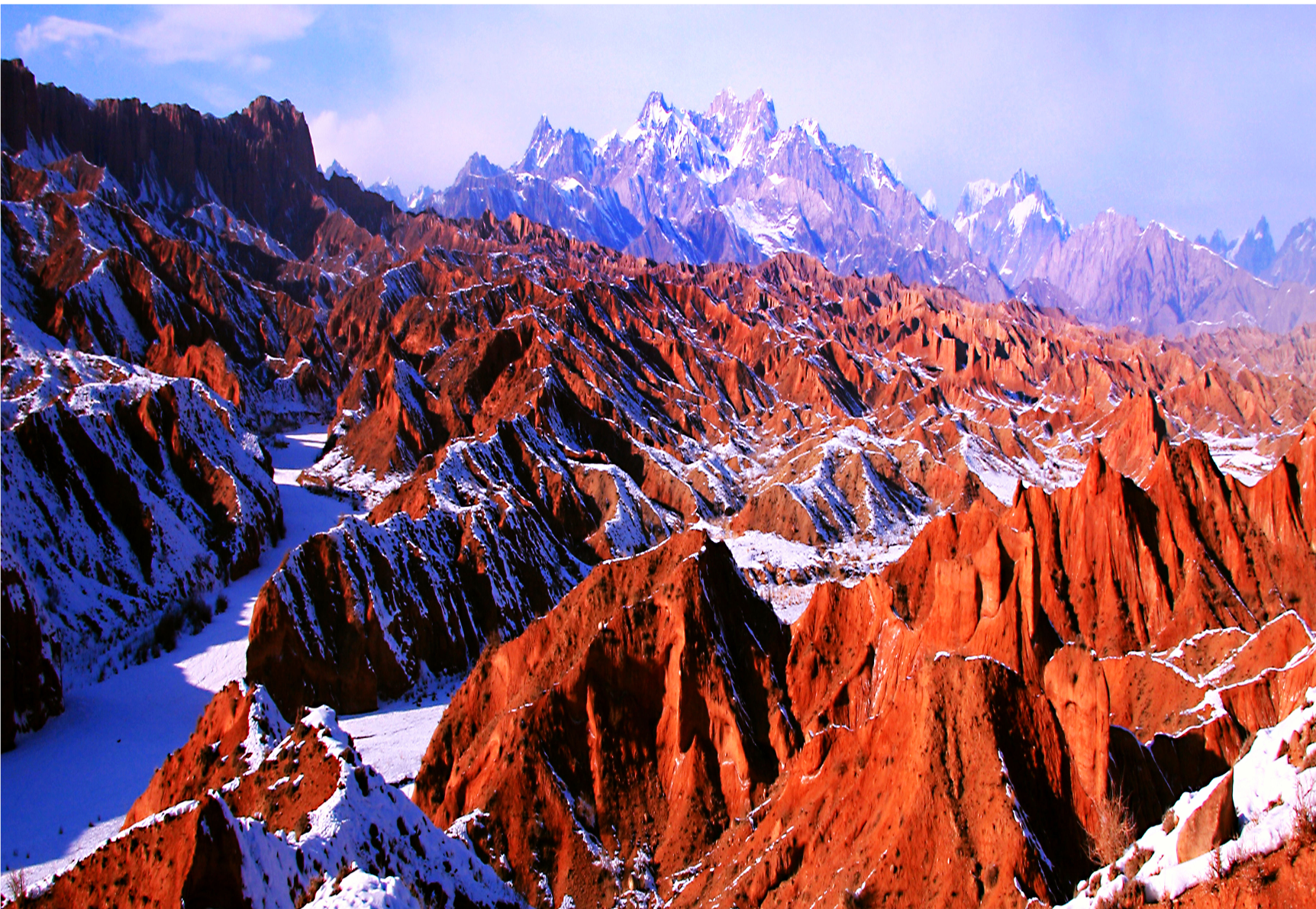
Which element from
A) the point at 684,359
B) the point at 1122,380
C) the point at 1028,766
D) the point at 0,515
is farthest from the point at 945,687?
the point at 1122,380

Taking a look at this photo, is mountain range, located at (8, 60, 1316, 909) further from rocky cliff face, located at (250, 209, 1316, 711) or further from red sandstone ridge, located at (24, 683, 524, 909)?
rocky cliff face, located at (250, 209, 1316, 711)

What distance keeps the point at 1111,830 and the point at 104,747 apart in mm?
42262

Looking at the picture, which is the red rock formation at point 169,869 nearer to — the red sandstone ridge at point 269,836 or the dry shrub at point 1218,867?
the red sandstone ridge at point 269,836

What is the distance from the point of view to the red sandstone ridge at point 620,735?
28859mm

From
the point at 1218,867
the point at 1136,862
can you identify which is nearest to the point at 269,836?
the point at 1136,862

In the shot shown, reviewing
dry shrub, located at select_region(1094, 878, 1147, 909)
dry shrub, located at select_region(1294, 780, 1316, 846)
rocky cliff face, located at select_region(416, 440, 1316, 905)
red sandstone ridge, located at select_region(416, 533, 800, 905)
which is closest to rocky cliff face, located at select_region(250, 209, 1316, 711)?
rocky cliff face, located at select_region(416, 440, 1316, 905)

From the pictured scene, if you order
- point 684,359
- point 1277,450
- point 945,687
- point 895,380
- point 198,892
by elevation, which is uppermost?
point 684,359

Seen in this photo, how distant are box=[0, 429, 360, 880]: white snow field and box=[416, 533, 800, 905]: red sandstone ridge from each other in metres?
7.45

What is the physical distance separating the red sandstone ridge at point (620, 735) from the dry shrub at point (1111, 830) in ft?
37.0

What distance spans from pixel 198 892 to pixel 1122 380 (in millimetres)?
171347

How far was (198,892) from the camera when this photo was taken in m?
16.9

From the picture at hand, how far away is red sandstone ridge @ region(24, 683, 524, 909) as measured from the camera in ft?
57.0

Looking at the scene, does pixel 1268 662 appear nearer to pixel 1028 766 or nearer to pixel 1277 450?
pixel 1028 766

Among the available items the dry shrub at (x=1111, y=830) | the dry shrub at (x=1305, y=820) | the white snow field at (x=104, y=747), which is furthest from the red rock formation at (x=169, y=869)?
the dry shrub at (x=1111, y=830)
